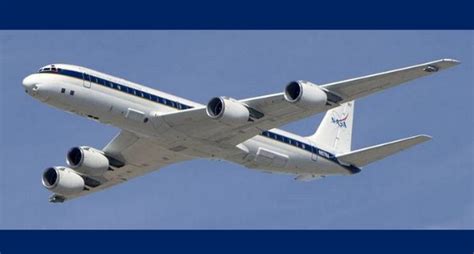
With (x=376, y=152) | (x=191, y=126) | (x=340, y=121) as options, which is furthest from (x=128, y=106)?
(x=340, y=121)

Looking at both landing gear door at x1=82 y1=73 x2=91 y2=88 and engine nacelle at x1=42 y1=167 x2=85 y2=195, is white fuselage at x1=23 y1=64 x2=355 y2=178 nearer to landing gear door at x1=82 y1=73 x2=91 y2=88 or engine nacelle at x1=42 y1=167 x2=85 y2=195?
landing gear door at x1=82 y1=73 x2=91 y2=88

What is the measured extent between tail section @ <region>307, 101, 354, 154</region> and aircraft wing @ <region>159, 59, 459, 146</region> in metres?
7.56

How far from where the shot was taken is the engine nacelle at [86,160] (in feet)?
173

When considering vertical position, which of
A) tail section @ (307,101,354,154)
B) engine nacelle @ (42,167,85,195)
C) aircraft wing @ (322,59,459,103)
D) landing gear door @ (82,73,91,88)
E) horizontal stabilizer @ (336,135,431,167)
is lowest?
engine nacelle @ (42,167,85,195)

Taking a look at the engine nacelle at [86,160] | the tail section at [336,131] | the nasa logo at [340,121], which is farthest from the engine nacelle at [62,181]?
the nasa logo at [340,121]

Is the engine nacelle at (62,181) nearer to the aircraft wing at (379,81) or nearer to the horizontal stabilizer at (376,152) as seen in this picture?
the horizontal stabilizer at (376,152)

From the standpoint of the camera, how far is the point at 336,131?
59656 millimetres

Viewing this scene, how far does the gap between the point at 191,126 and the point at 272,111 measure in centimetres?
347

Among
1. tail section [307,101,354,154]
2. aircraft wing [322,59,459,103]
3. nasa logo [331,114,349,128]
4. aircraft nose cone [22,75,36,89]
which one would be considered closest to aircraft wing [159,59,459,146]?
aircraft wing [322,59,459,103]

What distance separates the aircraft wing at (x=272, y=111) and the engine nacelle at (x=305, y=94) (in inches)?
11.1

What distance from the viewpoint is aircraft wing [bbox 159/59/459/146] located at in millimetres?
46125

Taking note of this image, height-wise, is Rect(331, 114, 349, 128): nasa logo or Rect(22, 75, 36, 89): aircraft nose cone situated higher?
Rect(331, 114, 349, 128): nasa logo

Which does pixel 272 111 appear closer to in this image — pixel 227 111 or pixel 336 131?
pixel 227 111

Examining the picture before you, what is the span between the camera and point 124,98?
4791 cm
